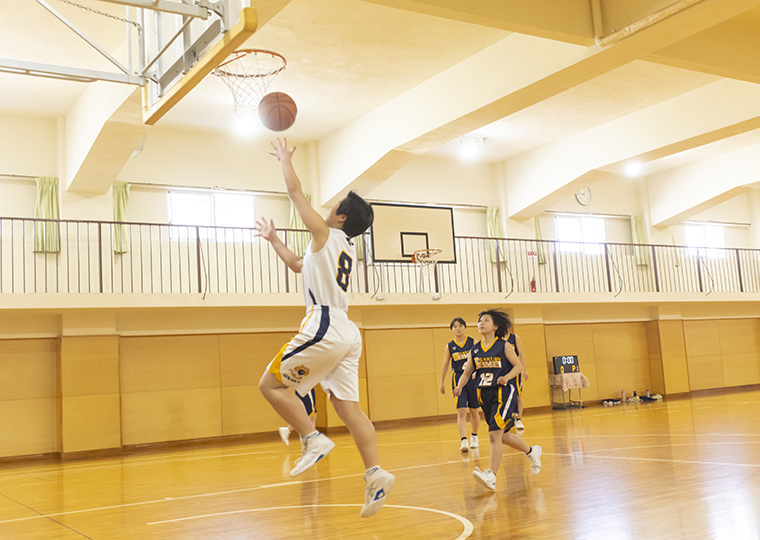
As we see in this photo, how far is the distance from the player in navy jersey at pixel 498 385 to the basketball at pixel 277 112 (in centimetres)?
259

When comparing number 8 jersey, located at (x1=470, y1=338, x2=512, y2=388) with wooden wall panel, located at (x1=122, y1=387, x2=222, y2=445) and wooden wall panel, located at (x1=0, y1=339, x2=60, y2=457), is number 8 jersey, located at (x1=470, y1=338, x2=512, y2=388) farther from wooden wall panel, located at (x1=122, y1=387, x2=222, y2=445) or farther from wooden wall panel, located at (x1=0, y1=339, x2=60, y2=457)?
wooden wall panel, located at (x1=0, y1=339, x2=60, y2=457)

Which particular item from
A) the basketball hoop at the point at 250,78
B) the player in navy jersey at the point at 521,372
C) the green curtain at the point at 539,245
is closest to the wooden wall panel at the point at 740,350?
the green curtain at the point at 539,245

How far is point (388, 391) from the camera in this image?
1548cm

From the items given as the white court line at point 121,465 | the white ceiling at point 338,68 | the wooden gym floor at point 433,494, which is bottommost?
the white court line at point 121,465

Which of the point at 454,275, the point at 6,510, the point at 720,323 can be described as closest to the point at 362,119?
the point at 454,275

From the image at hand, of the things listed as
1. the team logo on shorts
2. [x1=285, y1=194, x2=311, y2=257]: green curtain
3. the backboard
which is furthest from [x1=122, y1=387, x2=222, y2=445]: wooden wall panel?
the team logo on shorts

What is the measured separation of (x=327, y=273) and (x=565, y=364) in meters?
14.0

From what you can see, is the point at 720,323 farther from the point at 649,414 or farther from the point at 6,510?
the point at 6,510

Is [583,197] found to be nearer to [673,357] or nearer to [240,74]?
[673,357]

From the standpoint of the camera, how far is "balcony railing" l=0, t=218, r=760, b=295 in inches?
512

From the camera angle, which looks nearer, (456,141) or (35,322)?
(35,322)

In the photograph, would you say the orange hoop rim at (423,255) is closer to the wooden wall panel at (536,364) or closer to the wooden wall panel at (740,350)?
the wooden wall panel at (536,364)

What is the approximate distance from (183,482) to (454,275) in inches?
401

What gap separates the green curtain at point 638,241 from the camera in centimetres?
1933
